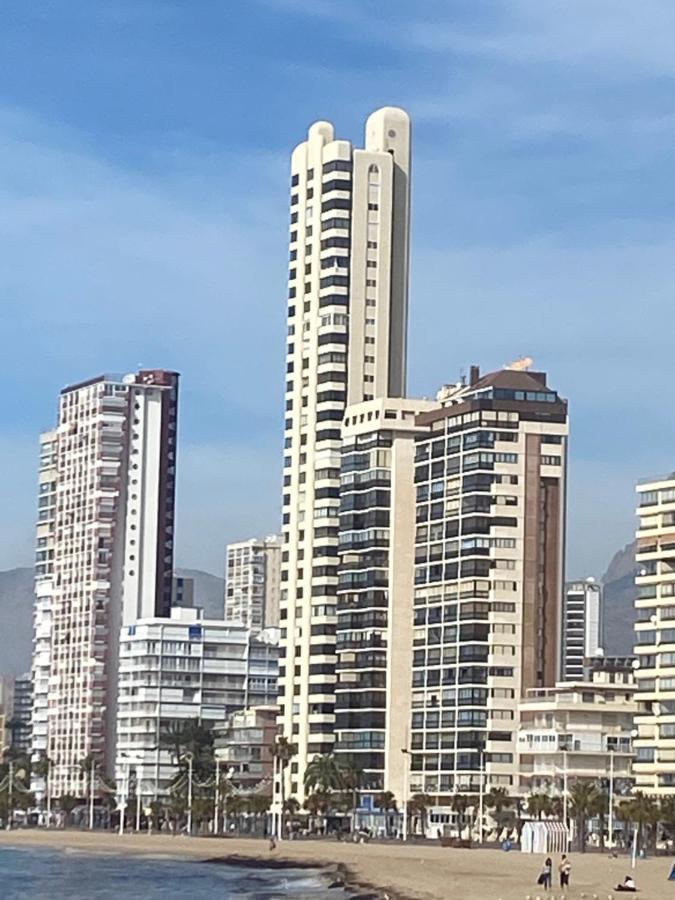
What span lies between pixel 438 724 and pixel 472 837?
36.0ft

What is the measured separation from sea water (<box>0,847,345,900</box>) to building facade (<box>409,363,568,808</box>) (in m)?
32.0

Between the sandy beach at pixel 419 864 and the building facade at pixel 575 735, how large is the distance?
13.9 meters

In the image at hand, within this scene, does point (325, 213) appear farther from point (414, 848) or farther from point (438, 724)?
point (414, 848)

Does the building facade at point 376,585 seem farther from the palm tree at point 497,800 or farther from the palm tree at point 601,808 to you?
the palm tree at point 601,808

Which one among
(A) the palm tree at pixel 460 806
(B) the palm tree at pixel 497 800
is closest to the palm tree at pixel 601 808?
(B) the palm tree at pixel 497 800

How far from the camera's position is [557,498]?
A: 168000mm

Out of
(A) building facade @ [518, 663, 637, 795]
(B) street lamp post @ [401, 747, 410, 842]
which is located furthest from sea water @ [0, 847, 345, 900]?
(A) building facade @ [518, 663, 637, 795]

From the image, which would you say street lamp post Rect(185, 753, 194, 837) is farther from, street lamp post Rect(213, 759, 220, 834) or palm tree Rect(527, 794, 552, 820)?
palm tree Rect(527, 794, 552, 820)

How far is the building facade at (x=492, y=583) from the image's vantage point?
543ft

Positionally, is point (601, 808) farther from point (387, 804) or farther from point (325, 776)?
point (325, 776)

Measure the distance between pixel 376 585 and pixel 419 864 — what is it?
58.6 meters

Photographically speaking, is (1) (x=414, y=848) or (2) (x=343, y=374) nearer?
(1) (x=414, y=848)

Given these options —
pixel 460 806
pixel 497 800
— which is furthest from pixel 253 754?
pixel 497 800

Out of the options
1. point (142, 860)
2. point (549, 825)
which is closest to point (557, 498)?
point (549, 825)
